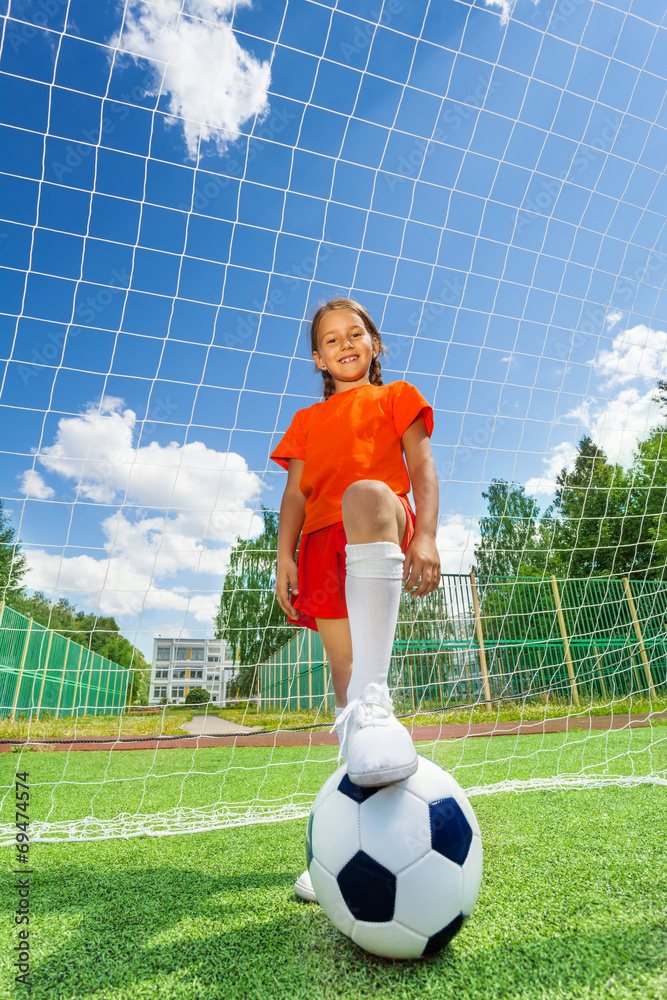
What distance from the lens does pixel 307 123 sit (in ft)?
8.96

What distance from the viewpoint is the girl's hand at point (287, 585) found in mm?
1626

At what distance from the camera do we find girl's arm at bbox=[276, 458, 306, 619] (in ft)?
5.38

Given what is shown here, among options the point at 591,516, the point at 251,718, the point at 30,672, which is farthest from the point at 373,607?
the point at 30,672

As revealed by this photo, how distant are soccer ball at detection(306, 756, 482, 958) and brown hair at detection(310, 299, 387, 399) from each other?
4.17 ft

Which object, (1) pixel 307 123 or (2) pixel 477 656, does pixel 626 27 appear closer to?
(1) pixel 307 123

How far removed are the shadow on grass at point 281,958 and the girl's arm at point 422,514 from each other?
732mm

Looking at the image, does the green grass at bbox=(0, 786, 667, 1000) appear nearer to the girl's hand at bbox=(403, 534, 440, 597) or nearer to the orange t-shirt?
the girl's hand at bbox=(403, 534, 440, 597)

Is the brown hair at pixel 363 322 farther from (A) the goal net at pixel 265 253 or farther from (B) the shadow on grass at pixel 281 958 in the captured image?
(B) the shadow on grass at pixel 281 958

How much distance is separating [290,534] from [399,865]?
963mm

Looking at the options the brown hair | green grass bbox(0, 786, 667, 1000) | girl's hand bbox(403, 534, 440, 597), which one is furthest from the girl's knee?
green grass bbox(0, 786, 667, 1000)

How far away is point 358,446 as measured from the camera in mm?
1574

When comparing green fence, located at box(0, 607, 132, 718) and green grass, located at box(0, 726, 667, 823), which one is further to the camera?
green fence, located at box(0, 607, 132, 718)

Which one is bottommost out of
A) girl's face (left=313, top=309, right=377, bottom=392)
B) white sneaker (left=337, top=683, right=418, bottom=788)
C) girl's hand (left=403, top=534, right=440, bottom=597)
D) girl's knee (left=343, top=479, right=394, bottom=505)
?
white sneaker (left=337, top=683, right=418, bottom=788)

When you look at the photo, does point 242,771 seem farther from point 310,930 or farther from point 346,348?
point 346,348
